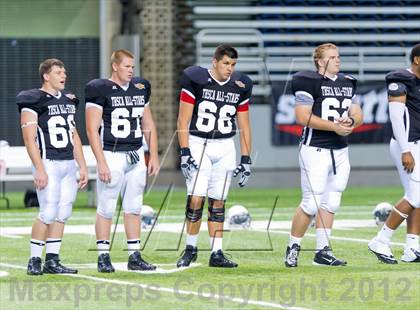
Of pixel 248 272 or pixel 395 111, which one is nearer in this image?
pixel 248 272

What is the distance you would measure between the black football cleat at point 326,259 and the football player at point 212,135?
2.46 ft

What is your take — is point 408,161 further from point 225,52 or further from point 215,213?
point 225,52

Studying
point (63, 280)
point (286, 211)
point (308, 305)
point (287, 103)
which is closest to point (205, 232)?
point (286, 211)

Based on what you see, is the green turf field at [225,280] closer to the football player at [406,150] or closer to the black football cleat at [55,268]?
the black football cleat at [55,268]

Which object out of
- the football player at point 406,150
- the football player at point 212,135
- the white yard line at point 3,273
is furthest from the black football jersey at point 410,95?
the white yard line at point 3,273

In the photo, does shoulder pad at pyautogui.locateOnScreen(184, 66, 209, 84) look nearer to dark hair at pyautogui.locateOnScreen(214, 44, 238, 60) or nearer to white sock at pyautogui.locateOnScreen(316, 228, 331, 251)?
dark hair at pyautogui.locateOnScreen(214, 44, 238, 60)

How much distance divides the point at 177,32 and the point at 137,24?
4.77ft

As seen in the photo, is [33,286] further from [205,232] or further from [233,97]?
[205,232]

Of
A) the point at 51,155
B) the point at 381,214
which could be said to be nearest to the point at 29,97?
the point at 51,155

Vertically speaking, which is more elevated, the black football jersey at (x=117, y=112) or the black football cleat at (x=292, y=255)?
the black football jersey at (x=117, y=112)

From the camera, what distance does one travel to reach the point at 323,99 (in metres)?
10.9

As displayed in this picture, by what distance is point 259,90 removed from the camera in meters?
26.4

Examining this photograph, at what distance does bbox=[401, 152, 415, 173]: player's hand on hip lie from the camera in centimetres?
1091

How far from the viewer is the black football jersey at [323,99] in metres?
10.9
